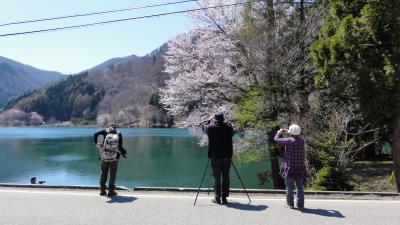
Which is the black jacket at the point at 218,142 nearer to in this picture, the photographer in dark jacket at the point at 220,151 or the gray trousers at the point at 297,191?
the photographer in dark jacket at the point at 220,151

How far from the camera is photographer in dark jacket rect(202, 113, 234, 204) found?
328 inches

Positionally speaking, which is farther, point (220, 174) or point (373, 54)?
point (373, 54)

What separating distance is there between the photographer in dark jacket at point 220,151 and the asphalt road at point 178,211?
33 cm

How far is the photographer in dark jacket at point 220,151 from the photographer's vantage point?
834cm

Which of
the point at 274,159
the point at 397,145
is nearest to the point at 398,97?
the point at 397,145

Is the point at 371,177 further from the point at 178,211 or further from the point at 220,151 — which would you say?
the point at 178,211

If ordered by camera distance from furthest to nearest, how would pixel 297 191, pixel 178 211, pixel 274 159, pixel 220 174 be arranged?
pixel 274 159
pixel 220 174
pixel 297 191
pixel 178 211

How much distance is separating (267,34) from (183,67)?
4.81 metres

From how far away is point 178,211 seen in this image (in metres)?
7.88

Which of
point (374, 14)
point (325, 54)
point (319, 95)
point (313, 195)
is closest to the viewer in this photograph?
point (313, 195)

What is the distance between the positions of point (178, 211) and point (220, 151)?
53.0 inches

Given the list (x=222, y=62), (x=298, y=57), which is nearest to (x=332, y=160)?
(x=298, y=57)

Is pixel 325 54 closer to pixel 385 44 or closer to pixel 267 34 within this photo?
pixel 385 44

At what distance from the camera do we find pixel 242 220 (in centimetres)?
721
